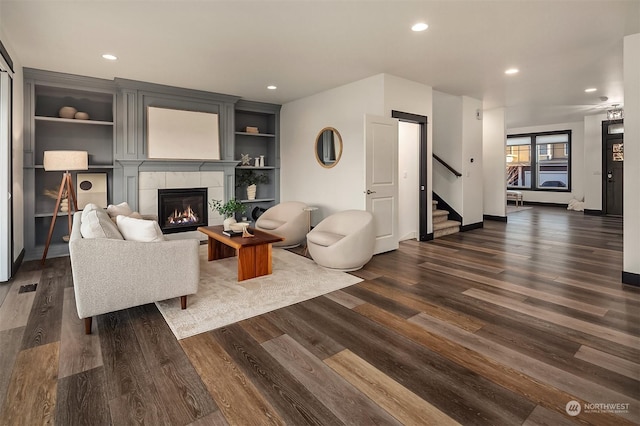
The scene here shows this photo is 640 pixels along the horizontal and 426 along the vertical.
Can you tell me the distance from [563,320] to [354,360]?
6.12ft

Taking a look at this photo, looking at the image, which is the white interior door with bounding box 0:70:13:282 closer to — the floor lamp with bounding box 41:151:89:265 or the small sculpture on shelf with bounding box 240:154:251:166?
the floor lamp with bounding box 41:151:89:265

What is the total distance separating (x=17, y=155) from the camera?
4.27 meters

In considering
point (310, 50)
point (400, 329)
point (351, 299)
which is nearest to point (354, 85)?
point (310, 50)

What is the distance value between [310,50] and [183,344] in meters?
3.40

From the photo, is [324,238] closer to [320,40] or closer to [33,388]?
[320,40]

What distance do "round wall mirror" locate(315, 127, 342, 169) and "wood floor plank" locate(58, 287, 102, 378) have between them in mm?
4175

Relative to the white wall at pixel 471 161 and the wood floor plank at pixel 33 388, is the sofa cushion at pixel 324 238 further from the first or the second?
the white wall at pixel 471 161

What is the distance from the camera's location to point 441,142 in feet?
23.7

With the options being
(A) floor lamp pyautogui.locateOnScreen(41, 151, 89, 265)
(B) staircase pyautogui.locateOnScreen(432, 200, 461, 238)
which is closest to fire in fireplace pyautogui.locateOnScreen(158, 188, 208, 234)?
(A) floor lamp pyautogui.locateOnScreen(41, 151, 89, 265)

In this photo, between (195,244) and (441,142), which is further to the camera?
→ (441,142)

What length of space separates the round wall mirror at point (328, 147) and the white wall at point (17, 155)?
13.8 feet

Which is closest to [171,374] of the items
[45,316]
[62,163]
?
[45,316]

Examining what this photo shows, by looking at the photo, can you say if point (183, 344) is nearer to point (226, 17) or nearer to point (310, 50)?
point (226, 17)

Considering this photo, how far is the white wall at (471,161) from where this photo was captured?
6898 mm
